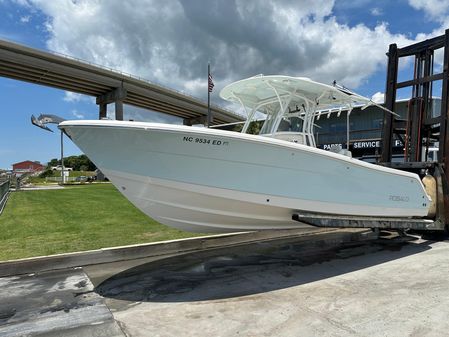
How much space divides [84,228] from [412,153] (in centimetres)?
768

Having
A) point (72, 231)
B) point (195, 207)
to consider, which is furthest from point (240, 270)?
point (72, 231)

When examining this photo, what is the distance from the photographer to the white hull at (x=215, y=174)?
16.2 feet

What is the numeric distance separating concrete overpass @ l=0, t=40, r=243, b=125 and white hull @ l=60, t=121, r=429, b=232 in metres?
38.0

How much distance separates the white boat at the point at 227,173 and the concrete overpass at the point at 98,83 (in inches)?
1496

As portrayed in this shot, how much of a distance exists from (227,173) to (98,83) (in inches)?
1700

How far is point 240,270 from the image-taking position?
5762 mm

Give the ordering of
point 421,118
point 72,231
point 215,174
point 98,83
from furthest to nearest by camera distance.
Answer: point 98,83 < point 421,118 < point 72,231 < point 215,174

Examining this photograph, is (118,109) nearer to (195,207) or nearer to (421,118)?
(421,118)

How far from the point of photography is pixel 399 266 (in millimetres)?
6008

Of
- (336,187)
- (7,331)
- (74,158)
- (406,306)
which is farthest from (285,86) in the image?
(74,158)

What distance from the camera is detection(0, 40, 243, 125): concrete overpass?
125ft

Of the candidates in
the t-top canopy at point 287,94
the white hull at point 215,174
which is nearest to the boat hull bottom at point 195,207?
the white hull at point 215,174

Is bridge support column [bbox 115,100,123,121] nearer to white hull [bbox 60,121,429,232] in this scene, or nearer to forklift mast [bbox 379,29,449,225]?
forklift mast [bbox 379,29,449,225]

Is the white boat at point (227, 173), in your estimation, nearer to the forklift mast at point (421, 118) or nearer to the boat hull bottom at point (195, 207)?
the boat hull bottom at point (195, 207)
